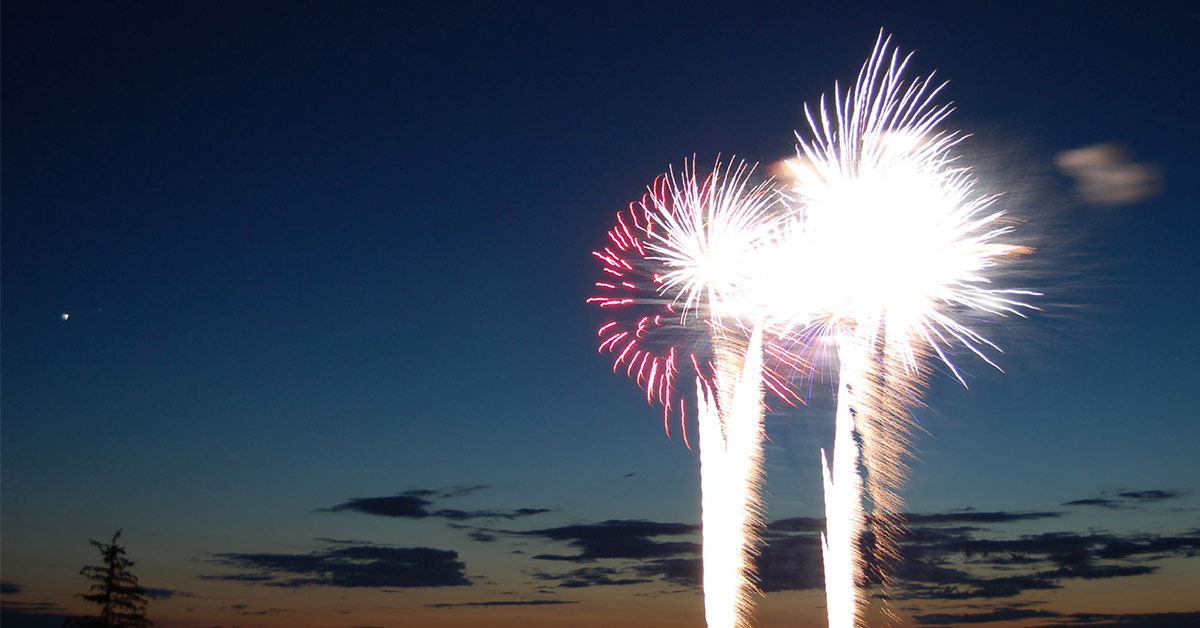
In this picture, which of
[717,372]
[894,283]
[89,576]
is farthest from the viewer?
[89,576]

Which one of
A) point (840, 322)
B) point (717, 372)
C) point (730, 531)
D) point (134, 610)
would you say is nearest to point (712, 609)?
point (730, 531)

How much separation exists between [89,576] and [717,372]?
38.8m

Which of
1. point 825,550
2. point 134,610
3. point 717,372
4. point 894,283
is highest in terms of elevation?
point 894,283

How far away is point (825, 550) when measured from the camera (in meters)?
18.8

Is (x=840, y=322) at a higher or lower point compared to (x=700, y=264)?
lower

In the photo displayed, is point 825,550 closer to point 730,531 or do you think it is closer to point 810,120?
point 730,531

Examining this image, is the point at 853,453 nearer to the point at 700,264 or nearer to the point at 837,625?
the point at 837,625

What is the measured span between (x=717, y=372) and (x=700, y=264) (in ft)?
7.23

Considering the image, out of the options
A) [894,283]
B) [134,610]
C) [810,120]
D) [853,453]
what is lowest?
[134,610]

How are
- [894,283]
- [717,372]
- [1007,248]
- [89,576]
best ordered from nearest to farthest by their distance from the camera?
[1007,248], [894,283], [717,372], [89,576]

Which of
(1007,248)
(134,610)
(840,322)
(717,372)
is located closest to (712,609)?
(717,372)

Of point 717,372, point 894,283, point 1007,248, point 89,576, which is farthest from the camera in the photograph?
point 89,576

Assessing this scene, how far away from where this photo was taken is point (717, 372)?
20.0m

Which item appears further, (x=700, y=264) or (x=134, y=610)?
(x=134, y=610)
